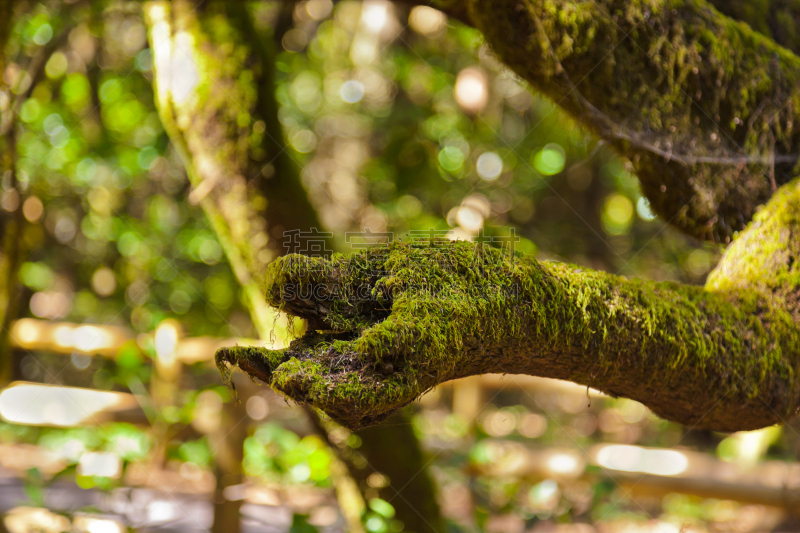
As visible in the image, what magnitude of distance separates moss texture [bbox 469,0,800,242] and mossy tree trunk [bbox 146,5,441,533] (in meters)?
1.19

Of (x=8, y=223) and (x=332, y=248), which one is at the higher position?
(x=332, y=248)

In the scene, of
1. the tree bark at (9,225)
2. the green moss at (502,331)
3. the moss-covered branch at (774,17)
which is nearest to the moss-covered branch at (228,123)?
the tree bark at (9,225)

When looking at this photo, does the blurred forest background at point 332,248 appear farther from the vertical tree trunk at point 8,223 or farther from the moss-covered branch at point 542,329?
the moss-covered branch at point 542,329

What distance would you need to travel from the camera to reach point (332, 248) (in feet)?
8.84

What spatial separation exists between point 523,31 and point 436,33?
4235 mm

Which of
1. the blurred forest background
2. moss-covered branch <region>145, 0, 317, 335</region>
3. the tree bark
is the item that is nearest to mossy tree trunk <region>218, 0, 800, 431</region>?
the blurred forest background

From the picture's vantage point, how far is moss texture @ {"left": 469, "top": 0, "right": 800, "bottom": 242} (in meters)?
1.79

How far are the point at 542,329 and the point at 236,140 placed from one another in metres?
1.74

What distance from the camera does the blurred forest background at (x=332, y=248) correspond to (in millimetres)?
3053

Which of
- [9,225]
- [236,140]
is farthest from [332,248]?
[9,225]

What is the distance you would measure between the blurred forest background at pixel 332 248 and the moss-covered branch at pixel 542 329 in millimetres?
248

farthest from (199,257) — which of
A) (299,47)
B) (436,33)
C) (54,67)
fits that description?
(436,33)

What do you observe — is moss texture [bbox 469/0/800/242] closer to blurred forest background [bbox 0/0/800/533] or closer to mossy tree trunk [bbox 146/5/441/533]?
blurred forest background [bbox 0/0/800/533]

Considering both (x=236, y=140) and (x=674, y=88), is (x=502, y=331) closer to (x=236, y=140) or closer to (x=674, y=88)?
(x=674, y=88)
